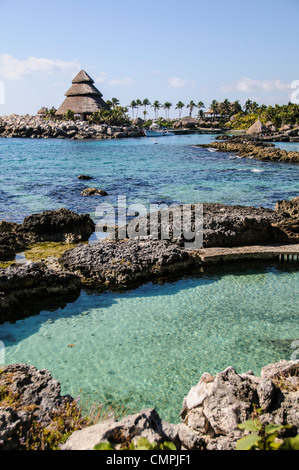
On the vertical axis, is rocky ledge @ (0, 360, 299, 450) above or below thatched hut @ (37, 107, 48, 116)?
below

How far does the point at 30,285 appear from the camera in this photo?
878 cm

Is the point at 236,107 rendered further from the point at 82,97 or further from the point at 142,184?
the point at 142,184

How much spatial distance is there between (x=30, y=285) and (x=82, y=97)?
4178 inches

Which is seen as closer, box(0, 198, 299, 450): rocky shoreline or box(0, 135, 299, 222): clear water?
box(0, 198, 299, 450): rocky shoreline

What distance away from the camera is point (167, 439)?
413cm

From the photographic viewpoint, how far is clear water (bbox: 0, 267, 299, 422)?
6.23 metres

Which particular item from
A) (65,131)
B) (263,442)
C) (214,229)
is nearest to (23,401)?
(263,442)

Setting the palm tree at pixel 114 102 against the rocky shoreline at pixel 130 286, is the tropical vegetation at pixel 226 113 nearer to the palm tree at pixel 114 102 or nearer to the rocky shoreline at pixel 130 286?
the palm tree at pixel 114 102

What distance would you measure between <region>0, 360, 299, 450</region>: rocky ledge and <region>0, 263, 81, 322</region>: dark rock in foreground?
3.22 m

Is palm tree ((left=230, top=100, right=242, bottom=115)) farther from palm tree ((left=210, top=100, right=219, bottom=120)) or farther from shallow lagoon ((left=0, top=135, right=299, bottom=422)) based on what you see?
shallow lagoon ((left=0, top=135, right=299, bottom=422))

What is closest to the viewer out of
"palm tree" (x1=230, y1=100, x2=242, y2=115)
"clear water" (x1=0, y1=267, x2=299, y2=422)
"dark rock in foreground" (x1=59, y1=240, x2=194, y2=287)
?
"clear water" (x1=0, y1=267, x2=299, y2=422)

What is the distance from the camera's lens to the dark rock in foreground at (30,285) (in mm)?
8375

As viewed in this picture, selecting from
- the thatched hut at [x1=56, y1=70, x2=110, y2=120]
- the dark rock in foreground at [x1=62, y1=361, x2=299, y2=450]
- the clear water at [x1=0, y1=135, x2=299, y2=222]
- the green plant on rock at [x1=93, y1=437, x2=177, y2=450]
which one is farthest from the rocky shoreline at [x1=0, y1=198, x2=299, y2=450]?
the thatched hut at [x1=56, y1=70, x2=110, y2=120]
